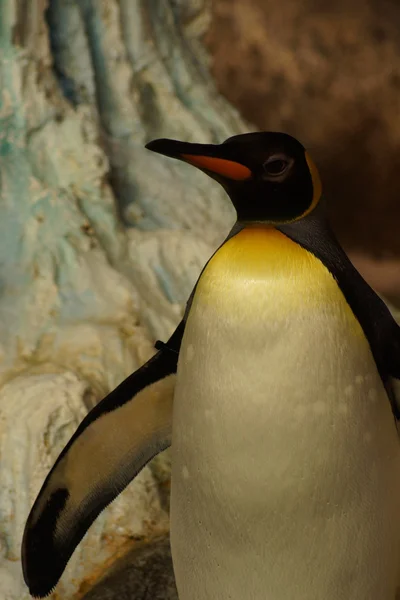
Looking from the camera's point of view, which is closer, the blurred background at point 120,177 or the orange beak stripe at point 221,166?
the orange beak stripe at point 221,166

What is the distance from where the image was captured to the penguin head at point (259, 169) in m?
0.82

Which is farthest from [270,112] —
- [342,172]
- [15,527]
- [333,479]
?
[333,479]

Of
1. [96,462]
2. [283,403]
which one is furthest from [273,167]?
[96,462]

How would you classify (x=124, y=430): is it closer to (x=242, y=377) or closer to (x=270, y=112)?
(x=242, y=377)

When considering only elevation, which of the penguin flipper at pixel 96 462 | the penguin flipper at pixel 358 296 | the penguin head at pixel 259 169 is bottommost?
the penguin flipper at pixel 96 462

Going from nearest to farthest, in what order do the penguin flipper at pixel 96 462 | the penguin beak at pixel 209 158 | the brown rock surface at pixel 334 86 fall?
the penguin beak at pixel 209 158 < the penguin flipper at pixel 96 462 < the brown rock surface at pixel 334 86

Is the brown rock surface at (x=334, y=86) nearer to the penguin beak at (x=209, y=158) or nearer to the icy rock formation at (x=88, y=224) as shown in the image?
the icy rock formation at (x=88, y=224)

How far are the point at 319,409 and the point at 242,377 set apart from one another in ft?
0.31

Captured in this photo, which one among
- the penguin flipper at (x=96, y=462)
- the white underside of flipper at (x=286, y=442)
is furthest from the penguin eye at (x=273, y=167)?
the penguin flipper at (x=96, y=462)

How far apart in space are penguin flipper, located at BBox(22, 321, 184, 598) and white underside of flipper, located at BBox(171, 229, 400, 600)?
5.3 inches

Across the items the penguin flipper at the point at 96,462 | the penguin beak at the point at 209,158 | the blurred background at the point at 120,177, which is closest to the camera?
the penguin beak at the point at 209,158

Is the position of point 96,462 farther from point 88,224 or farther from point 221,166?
point 88,224

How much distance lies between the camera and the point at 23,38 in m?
1.66

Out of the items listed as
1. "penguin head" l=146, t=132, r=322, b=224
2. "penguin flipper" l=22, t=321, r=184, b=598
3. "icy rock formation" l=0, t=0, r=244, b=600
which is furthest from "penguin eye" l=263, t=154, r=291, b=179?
"icy rock formation" l=0, t=0, r=244, b=600
